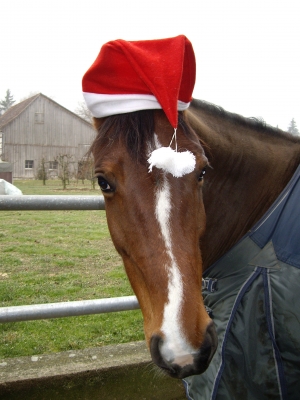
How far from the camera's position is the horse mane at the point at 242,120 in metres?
2.24

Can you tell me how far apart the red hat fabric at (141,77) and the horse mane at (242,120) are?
40cm

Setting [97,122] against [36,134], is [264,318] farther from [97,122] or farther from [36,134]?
[36,134]

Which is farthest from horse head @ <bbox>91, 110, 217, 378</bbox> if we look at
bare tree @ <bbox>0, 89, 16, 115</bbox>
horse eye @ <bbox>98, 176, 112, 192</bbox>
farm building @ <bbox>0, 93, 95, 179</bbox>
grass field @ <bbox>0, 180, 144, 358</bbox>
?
bare tree @ <bbox>0, 89, 16, 115</bbox>

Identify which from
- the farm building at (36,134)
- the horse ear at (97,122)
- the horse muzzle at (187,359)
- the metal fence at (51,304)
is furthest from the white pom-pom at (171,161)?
the farm building at (36,134)

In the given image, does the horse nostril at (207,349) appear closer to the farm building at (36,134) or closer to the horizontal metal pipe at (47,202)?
the horizontal metal pipe at (47,202)

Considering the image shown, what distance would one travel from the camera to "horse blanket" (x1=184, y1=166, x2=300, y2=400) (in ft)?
5.31

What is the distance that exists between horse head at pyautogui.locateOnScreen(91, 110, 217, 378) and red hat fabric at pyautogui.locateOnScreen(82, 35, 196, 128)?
7cm

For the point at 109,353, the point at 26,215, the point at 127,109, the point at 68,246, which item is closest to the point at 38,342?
the point at 109,353

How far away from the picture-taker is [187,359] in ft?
4.18

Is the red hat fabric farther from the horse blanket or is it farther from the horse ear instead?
the horse blanket

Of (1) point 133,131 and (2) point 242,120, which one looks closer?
(1) point 133,131

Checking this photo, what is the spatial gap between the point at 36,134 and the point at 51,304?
3340 centimetres

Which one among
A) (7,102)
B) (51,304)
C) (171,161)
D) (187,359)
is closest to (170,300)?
(187,359)

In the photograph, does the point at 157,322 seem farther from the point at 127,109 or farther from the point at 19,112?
the point at 19,112
